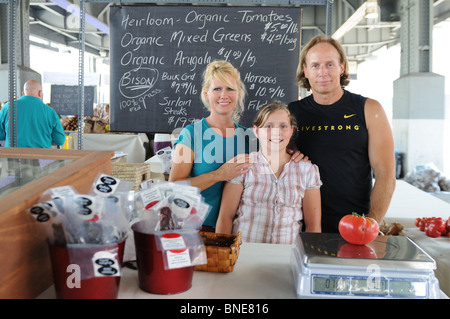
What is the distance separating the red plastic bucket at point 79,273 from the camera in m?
0.93

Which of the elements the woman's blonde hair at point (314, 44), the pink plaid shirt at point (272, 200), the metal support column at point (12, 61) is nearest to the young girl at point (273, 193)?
the pink plaid shirt at point (272, 200)

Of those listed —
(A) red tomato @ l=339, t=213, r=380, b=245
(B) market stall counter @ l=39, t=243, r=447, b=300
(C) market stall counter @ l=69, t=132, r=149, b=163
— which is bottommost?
(B) market stall counter @ l=39, t=243, r=447, b=300

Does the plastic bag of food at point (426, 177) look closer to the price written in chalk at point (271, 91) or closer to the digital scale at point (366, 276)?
the price written in chalk at point (271, 91)

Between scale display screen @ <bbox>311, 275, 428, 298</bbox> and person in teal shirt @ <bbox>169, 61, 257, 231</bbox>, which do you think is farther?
person in teal shirt @ <bbox>169, 61, 257, 231</bbox>

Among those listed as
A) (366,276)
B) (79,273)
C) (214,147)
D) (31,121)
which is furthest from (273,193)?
(31,121)

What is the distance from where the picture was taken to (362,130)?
2051mm

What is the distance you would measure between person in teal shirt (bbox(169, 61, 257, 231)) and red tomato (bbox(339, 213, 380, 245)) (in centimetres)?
85

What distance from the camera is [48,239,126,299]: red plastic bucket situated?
0.93m

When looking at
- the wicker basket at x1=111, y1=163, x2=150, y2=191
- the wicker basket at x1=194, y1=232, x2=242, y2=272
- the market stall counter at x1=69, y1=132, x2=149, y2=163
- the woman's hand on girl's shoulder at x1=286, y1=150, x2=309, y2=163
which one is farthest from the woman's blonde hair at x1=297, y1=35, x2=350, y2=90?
the market stall counter at x1=69, y1=132, x2=149, y2=163

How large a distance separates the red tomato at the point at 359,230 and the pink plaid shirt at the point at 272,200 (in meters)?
0.75

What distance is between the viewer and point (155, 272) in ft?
3.46

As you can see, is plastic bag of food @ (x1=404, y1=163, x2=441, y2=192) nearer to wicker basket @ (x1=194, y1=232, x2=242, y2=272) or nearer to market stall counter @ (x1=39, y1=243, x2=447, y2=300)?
market stall counter @ (x1=39, y1=243, x2=447, y2=300)

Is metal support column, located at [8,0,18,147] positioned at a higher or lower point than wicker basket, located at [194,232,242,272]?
higher
